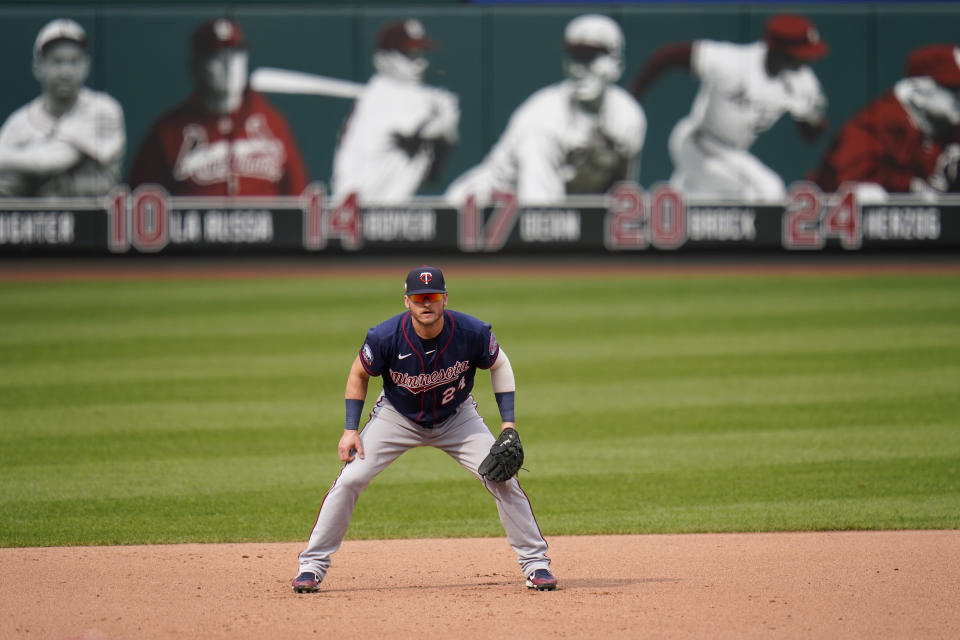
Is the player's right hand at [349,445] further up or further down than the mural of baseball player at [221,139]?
further down

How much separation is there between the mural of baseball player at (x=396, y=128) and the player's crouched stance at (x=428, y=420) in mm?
17382

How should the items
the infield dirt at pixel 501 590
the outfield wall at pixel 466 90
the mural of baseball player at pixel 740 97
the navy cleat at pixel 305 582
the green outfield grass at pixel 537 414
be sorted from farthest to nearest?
the mural of baseball player at pixel 740 97 < the outfield wall at pixel 466 90 < the green outfield grass at pixel 537 414 < the navy cleat at pixel 305 582 < the infield dirt at pixel 501 590

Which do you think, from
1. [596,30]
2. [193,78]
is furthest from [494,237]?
[193,78]

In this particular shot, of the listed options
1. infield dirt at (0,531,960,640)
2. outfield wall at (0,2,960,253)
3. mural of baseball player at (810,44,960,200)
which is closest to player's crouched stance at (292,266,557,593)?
infield dirt at (0,531,960,640)

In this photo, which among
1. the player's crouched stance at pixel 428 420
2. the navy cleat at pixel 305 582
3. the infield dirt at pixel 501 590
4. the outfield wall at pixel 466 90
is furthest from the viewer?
the outfield wall at pixel 466 90

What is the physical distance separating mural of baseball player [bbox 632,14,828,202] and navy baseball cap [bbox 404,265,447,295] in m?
18.2

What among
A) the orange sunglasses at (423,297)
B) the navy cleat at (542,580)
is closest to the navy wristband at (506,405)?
the orange sunglasses at (423,297)

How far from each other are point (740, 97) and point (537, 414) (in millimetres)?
14001

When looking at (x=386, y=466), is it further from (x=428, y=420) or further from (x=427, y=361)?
(x=427, y=361)

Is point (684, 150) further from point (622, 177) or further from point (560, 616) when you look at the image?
point (560, 616)

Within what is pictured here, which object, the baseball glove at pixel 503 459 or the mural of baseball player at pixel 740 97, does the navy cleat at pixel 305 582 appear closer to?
the baseball glove at pixel 503 459

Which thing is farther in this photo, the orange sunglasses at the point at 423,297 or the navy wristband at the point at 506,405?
the navy wristband at the point at 506,405

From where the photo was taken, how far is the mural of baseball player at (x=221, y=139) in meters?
23.4

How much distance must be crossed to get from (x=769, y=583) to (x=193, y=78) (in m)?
19.4
